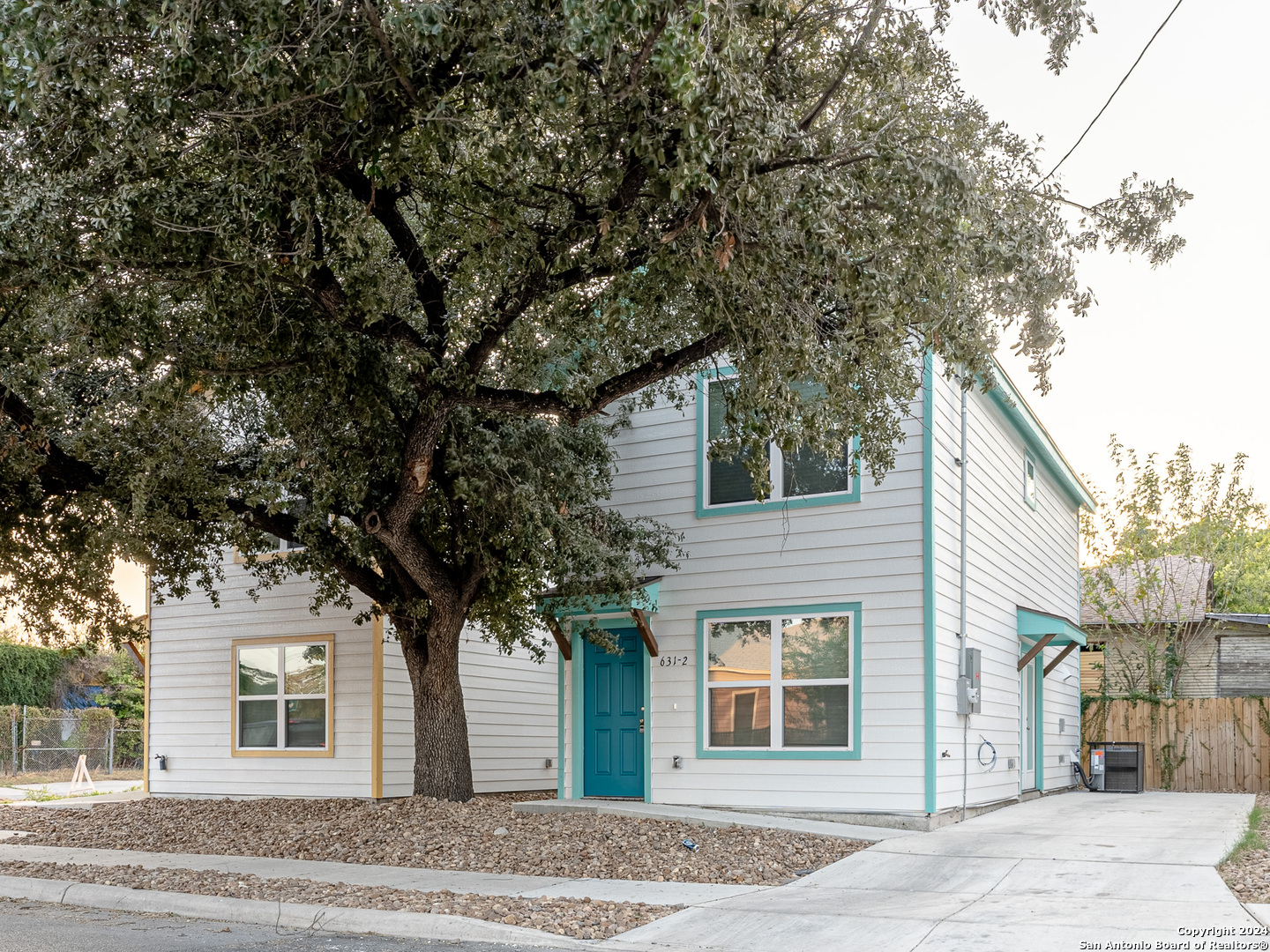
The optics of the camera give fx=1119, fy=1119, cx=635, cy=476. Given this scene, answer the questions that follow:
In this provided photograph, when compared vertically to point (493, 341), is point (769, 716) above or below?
below

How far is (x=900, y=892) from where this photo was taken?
338 inches

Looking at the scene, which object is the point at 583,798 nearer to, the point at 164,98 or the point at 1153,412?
the point at 164,98

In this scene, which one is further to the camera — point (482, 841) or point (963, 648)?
point (963, 648)

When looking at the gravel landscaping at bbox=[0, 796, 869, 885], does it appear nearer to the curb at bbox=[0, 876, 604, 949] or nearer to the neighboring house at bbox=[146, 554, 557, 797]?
the curb at bbox=[0, 876, 604, 949]

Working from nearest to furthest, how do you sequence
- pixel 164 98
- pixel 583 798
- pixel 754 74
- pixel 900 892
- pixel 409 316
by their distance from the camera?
1. pixel 164 98
2. pixel 754 74
3. pixel 900 892
4. pixel 409 316
5. pixel 583 798

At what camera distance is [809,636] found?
12.9m

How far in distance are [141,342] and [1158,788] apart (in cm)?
1838

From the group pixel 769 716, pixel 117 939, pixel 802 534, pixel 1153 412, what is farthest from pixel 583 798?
pixel 1153 412

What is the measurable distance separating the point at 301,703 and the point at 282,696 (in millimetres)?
398

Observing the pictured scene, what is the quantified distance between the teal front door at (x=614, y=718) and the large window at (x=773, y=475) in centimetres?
212

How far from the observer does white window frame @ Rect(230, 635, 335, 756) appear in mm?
16062

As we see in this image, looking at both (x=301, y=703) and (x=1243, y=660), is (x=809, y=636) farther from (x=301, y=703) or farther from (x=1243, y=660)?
(x=1243, y=660)

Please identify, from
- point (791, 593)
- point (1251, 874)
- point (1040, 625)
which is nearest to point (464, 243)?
point (791, 593)

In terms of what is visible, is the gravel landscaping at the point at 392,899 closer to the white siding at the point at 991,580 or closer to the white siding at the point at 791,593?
the white siding at the point at 791,593
